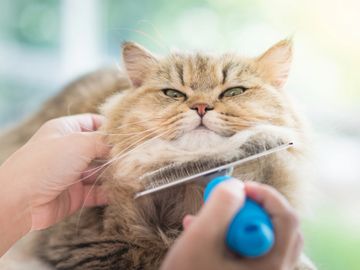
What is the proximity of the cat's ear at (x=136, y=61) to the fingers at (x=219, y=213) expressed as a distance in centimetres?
76

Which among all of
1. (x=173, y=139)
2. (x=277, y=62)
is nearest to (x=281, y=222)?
(x=173, y=139)

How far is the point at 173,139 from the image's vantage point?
3.52ft

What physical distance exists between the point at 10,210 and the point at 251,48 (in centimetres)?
115

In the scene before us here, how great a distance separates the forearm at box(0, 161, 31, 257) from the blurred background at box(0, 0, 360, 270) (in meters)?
0.63

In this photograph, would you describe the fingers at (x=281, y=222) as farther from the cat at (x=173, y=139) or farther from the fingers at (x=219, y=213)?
the cat at (x=173, y=139)

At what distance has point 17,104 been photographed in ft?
9.93

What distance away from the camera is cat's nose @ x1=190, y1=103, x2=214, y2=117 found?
1077 mm

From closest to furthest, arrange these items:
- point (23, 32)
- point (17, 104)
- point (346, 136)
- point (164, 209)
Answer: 1. point (164, 209)
2. point (346, 136)
3. point (17, 104)
4. point (23, 32)

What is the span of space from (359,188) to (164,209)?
1145mm

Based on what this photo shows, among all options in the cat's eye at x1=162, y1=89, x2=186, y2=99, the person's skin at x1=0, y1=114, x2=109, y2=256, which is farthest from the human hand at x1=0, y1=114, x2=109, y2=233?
the cat's eye at x1=162, y1=89, x2=186, y2=99

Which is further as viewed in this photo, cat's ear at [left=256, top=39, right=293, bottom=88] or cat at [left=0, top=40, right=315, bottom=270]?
cat's ear at [left=256, top=39, right=293, bottom=88]

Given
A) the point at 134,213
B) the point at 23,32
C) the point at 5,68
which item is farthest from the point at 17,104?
the point at 134,213

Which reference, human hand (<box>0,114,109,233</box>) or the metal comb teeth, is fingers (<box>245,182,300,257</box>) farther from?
human hand (<box>0,114,109,233</box>)

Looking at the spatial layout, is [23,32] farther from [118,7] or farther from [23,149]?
[23,149]
